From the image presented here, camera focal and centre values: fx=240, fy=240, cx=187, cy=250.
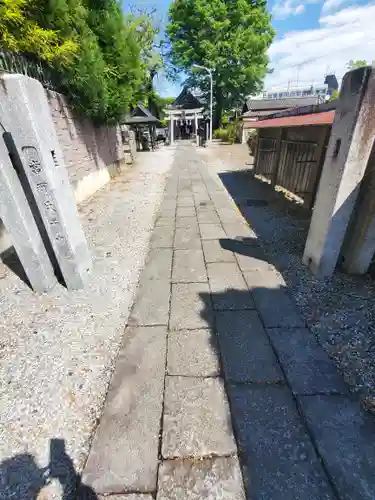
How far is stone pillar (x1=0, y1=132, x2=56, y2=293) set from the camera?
2.52 m

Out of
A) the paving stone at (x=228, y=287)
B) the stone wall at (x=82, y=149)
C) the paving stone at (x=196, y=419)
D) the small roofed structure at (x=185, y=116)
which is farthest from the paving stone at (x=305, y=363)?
the small roofed structure at (x=185, y=116)

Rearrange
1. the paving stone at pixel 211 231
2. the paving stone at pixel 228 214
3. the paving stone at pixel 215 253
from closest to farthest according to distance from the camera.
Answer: the paving stone at pixel 215 253 < the paving stone at pixel 211 231 < the paving stone at pixel 228 214

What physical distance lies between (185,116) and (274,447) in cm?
3027

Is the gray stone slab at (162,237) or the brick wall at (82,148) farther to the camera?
the brick wall at (82,148)

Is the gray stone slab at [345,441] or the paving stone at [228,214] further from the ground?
the gray stone slab at [345,441]

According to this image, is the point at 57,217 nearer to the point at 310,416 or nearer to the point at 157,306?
the point at 157,306

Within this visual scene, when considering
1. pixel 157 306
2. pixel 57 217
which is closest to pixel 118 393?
pixel 157 306

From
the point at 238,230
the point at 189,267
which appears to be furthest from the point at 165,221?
the point at 189,267

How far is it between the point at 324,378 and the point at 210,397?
0.95m

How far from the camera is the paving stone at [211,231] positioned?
15.0 ft

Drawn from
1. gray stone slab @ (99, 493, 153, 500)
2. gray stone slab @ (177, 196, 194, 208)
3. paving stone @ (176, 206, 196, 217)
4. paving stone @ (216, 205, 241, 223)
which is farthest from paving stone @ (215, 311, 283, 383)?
gray stone slab @ (177, 196, 194, 208)

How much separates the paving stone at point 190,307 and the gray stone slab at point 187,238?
3.75ft

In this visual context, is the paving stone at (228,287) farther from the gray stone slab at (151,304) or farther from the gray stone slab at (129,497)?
the gray stone slab at (129,497)

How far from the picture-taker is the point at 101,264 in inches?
146
